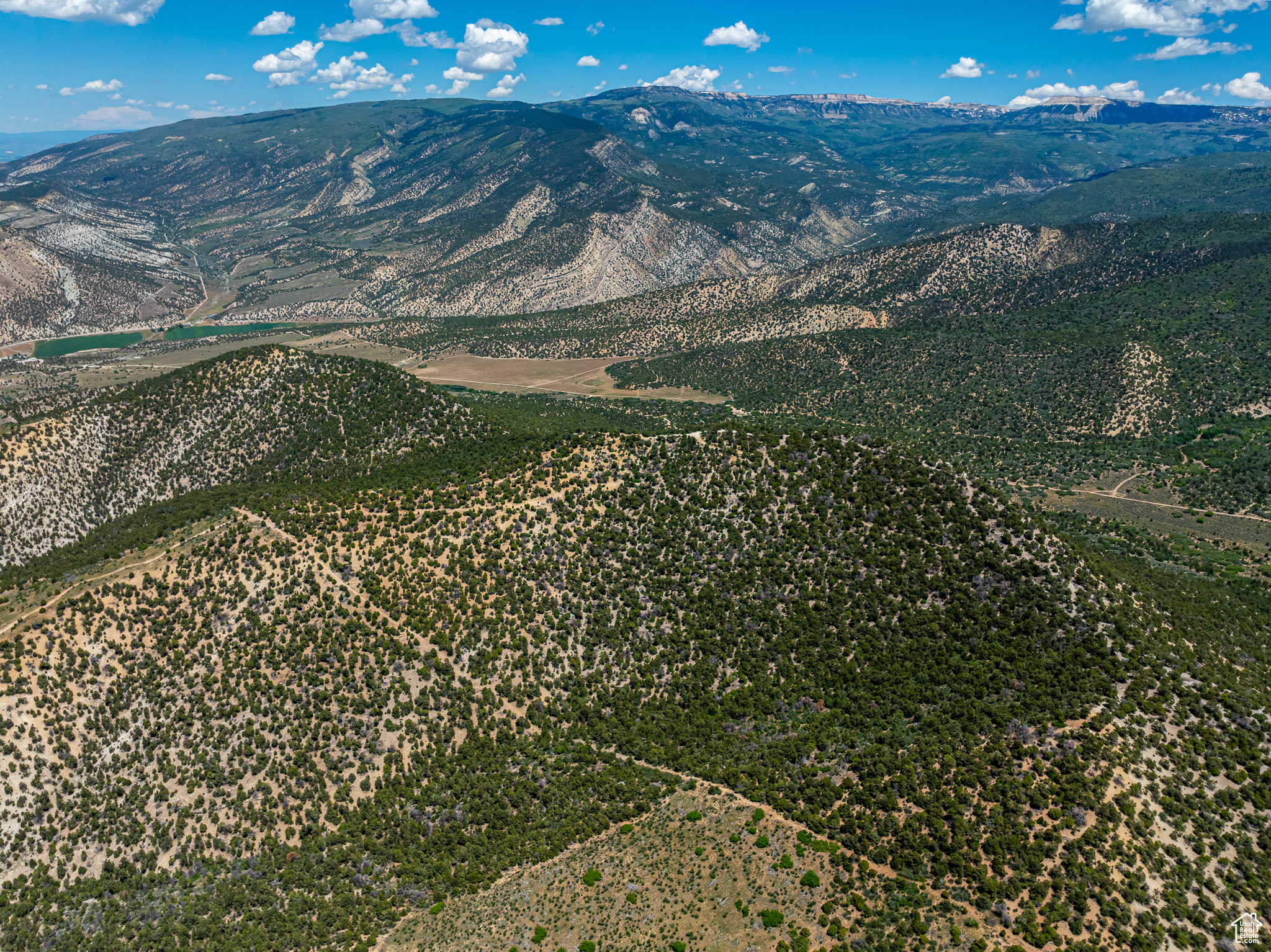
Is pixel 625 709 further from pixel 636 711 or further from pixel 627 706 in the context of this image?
pixel 636 711

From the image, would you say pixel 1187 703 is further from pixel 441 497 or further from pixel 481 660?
pixel 441 497

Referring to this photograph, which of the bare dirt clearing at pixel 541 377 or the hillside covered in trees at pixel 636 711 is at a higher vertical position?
the bare dirt clearing at pixel 541 377

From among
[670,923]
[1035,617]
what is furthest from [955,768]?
[670,923]

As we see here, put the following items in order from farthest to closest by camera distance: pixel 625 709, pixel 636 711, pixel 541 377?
pixel 541 377 < pixel 636 711 < pixel 625 709

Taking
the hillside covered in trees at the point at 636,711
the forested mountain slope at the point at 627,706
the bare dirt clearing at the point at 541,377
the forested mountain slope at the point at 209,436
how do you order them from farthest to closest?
the bare dirt clearing at the point at 541,377
the forested mountain slope at the point at 209,436
the forested mountain slope at the point at 627,706
the hillside covered in trees at the point at 636,711

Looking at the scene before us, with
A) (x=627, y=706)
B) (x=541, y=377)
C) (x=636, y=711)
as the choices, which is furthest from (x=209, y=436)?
(x=541, y=377)

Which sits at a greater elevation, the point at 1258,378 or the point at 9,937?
the point at 1258,378

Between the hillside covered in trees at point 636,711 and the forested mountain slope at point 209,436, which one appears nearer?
the hillside covered in trees at point 636,711

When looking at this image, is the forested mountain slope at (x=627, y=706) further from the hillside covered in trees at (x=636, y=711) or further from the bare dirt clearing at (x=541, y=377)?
the bare dirt clearing at (x=541, y=377)

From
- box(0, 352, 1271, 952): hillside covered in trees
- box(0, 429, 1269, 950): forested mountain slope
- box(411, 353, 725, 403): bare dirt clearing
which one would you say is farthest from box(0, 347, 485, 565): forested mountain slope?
box(411, 353, 725, 403): bare dirt clearing

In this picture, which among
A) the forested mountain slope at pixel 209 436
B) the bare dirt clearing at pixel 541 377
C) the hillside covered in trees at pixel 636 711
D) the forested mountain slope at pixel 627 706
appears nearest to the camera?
the hillside covered in trees at pixel 636 711

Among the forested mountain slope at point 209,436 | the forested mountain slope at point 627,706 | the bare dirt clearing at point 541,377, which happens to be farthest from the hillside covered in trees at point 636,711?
the bare dirt clearing at point 541,377
